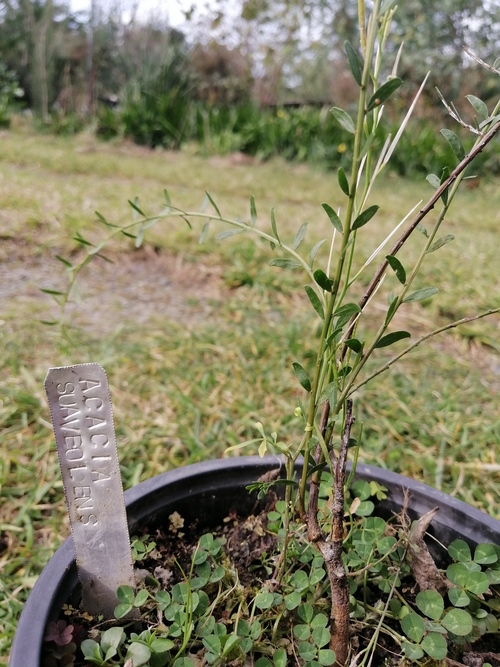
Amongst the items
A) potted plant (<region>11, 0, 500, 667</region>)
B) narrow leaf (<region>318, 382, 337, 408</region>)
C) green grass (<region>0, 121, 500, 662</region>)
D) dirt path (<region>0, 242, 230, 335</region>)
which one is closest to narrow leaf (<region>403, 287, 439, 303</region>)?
potted plant (<region>11, 0, 500, 667</region>)

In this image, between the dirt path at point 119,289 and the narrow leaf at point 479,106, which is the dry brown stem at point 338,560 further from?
the dirt path at point 119,289

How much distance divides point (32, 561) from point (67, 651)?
445 millimetres

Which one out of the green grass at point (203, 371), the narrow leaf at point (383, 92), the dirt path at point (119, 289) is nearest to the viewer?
the narrow leaf at point (383, 92)

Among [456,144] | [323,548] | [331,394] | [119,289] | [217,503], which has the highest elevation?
[456,144]

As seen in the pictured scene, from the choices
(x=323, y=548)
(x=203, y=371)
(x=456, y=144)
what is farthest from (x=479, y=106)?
(x=203, y=371)

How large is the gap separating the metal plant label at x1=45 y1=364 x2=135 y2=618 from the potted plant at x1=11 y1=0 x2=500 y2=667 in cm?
2

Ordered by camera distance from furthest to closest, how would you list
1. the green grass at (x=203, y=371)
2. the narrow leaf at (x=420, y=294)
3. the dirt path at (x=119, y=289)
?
the dirt path at (x=119, y=289), the green grass at (x=203, y=371), the narrow leaf at (x=420, y=294)

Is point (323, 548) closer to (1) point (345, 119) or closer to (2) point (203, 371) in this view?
(1) point (345, 119)

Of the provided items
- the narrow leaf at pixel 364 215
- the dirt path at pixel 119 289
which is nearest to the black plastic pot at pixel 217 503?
the narrow leaf at pixel 364 215

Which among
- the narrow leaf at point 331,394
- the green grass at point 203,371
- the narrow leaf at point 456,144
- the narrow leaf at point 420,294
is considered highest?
the narrow leaf at point 456,144

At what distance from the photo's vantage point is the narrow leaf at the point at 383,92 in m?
0.38

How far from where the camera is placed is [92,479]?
0.55 m

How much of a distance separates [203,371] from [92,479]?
88 cm

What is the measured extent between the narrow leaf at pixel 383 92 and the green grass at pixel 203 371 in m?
0.65
